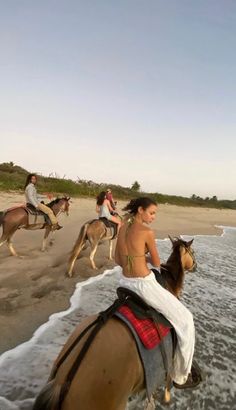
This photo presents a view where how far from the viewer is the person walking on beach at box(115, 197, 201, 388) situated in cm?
385

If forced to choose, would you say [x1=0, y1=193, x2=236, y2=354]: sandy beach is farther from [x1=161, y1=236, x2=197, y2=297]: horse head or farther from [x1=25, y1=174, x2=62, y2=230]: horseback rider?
[x1=161, y1=236, x2=197, y2=297]: horse head

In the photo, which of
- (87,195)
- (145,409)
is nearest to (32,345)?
(145,409)

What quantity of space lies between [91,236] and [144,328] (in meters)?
7.34

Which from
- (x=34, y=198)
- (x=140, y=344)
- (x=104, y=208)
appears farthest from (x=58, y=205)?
(x=140, y=344)

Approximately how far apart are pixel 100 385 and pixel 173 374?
5.33ft

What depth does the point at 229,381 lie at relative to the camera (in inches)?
206

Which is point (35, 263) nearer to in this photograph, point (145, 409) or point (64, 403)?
point (145, 409)

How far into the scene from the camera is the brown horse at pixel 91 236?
970 centimetres

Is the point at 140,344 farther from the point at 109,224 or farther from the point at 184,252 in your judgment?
the point at 109,224

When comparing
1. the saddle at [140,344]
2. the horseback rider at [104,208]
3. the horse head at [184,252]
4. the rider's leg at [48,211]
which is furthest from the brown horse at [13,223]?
the saddle at [140,344]

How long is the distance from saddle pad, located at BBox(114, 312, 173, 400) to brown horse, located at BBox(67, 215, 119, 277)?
6008 mm

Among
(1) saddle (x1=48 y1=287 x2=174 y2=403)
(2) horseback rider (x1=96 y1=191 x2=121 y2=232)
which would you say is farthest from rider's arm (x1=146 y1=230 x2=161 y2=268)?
(2) horseback rider (x1=96 y1=191 x2=121 y2=232)

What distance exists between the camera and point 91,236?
1073 cm

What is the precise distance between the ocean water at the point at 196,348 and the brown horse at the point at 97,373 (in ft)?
5.17
